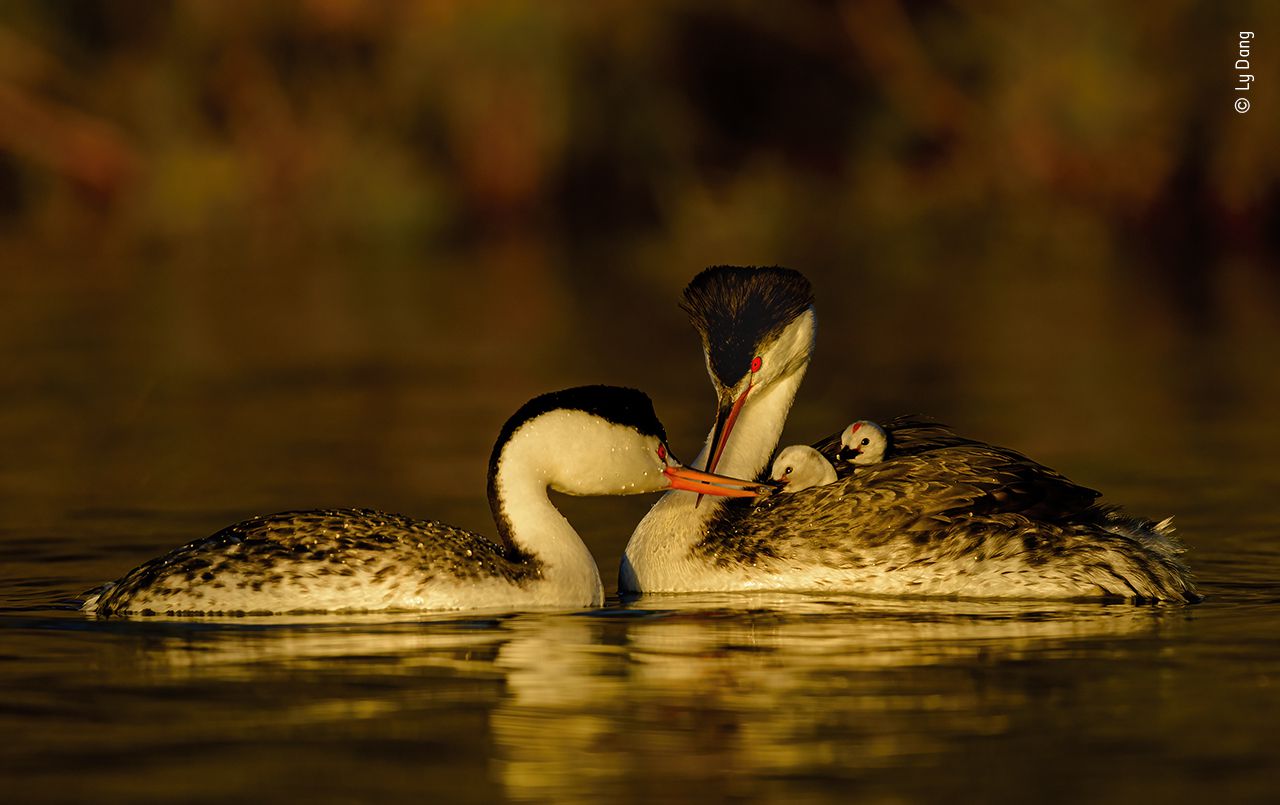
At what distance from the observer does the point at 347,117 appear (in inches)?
1486

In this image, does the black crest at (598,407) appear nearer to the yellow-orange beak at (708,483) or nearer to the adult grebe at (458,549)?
the adult grebe at (458,549)

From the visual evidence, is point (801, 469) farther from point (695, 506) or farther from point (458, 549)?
point (458, 549)

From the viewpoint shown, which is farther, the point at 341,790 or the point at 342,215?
the point at 342,215

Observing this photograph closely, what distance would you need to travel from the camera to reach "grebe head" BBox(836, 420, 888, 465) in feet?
41.7

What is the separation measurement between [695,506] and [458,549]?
1677 millimetres

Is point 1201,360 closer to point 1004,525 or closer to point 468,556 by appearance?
point 1004,525

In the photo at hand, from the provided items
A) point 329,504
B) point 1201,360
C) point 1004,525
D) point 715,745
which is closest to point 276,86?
point 1201,360

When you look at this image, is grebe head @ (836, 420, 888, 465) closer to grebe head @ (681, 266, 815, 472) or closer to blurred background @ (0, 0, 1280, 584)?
grebe head @ (681, 266, 815, 472)

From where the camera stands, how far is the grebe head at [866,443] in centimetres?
1270

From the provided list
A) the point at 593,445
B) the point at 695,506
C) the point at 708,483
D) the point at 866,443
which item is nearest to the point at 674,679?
the point at 593,445

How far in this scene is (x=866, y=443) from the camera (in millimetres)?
12711

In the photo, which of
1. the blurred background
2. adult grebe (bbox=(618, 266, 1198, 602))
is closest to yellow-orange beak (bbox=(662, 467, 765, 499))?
adult grebe (bbox=(618, 266, 1198, 602))

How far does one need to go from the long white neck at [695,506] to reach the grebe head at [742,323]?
0.64 feet

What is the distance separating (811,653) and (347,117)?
28357mm
